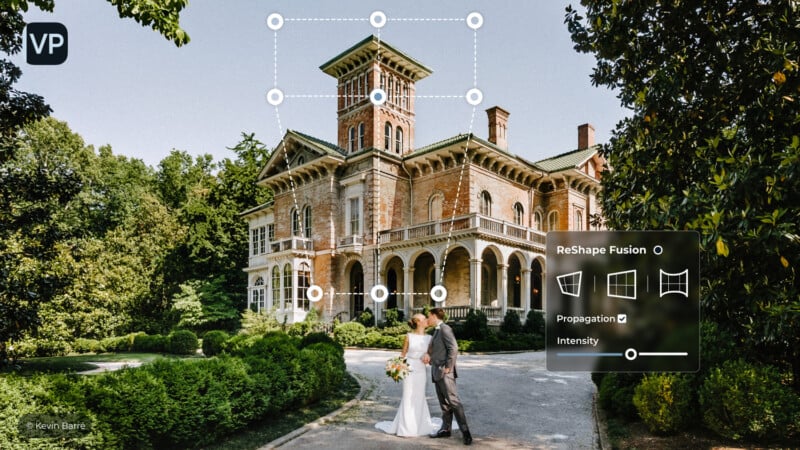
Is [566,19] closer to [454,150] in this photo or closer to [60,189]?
[60,189]

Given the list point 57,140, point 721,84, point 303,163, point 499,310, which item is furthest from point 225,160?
point 721,84

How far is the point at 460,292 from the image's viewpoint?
26500mm

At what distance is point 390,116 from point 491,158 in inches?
267

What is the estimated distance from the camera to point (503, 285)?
25.3m

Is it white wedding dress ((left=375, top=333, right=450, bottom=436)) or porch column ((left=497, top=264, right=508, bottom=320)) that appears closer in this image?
white wedding dress ((left=375, top=333, right=450, bottom=436))

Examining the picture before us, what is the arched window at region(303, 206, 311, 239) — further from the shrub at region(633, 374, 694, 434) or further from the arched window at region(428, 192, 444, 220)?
the shrub at region(633, 374, 694, 434)

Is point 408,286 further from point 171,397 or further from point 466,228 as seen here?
point 171,397

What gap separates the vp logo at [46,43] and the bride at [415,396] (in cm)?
606

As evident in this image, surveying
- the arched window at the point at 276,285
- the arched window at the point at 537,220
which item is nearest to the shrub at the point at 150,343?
the arched window at the point at 276,285

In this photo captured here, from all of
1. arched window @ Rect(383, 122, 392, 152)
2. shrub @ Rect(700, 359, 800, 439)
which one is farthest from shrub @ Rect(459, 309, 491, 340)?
shrub @ Rect(700, 359, 800, 439)

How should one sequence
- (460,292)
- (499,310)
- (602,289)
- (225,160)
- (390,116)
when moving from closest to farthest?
(602,289) → (499,310) → (460,292) → (390,116) → (225,160)

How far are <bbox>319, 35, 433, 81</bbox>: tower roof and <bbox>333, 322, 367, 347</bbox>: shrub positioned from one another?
12334mm

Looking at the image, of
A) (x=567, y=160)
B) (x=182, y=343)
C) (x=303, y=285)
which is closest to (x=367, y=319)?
(x=303, y=285)

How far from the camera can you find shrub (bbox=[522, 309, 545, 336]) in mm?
24828
